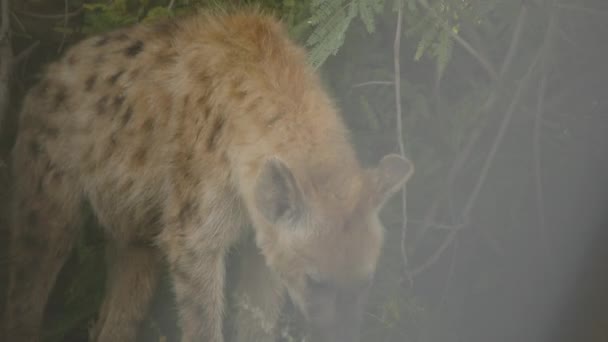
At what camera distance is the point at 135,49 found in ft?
9.96

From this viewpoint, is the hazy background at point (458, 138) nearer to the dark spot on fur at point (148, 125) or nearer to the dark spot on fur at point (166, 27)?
the dark spot on fur at point (166, 27)

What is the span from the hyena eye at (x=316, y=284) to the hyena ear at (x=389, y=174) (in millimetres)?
279

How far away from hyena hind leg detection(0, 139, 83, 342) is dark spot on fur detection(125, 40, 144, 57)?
17.4 inches

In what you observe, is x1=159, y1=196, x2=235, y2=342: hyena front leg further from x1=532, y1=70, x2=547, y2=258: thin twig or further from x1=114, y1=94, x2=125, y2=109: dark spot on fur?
x1=532, y1=70, x2=547, y2=258: thin twig

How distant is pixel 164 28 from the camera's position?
119 inches

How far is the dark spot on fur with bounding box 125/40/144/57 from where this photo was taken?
9.95 feet

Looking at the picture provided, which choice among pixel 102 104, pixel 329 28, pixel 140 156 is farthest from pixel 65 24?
pixel 329 28

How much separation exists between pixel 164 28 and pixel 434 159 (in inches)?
42.5

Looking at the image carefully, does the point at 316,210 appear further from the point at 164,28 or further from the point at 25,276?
the point at 25,276

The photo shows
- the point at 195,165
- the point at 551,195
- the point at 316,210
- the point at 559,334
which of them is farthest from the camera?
the point at 551,195

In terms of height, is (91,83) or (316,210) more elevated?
(316,210)

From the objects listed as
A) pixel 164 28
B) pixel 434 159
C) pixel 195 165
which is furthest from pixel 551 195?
pixel 164 28

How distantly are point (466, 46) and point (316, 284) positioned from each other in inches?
39.3

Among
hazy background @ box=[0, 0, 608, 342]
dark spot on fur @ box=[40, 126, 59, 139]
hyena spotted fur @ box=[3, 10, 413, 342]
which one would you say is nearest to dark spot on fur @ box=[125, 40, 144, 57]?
hyena spotted fur @ box=[3, 10, 413, 342]
